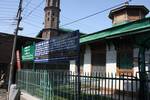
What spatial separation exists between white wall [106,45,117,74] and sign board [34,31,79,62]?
134 inches

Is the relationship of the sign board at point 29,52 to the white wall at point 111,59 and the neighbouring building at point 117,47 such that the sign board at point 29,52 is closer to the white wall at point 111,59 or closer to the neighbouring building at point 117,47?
the neighbouring building at point 117,47

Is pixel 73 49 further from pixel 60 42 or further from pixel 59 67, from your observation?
pixel 59 67

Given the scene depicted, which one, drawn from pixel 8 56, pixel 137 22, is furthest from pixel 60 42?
pixel 8 56

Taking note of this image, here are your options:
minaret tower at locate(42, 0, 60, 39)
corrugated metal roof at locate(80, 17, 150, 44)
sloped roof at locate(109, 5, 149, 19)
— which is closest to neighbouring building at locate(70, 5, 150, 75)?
corrugated metal roof at locate(80, 17, 150, 44)

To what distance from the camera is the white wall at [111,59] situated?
12.7m

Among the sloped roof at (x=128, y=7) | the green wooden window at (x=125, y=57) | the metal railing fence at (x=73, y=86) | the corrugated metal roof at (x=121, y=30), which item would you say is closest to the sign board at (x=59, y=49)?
the metal railing fence at (x=73, y=86)

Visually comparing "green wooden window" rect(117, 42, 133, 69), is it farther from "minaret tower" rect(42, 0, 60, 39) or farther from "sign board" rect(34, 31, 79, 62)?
"minaret tower" rect(42, 0, 60, 39)

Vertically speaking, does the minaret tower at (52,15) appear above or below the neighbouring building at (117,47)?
above

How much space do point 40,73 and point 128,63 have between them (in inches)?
170

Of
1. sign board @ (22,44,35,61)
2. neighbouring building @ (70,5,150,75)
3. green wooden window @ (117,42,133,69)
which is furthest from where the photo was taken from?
sign board @ (22,44,35,61)

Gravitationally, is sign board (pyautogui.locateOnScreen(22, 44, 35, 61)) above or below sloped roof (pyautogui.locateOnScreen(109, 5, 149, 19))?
below

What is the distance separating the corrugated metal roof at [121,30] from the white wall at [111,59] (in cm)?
86

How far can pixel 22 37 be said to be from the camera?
25141mm

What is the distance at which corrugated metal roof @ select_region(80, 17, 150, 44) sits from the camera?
10245 mm
